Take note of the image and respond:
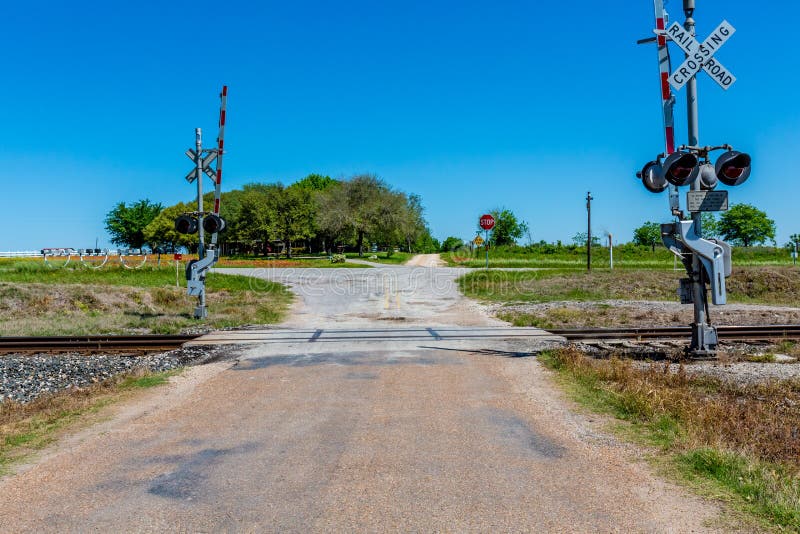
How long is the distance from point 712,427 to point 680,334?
338 inches

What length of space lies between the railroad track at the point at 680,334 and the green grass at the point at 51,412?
9174 millimetres

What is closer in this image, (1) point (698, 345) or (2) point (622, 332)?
(1) point (698, 345)

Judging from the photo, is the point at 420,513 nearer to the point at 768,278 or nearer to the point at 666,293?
the point at 666,293

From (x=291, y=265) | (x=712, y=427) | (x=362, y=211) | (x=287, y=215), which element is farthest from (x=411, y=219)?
(x=712, y=427)

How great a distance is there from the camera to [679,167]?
31.6 feet

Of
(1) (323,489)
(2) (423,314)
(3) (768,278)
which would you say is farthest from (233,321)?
(3) (768,278)

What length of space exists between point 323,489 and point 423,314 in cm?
1514

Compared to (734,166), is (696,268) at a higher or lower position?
lower

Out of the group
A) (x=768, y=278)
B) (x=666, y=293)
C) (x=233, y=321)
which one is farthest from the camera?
(x=768, y=278)

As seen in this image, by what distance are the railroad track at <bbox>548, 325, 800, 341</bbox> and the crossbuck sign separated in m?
6.15

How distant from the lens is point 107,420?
7.04 meters

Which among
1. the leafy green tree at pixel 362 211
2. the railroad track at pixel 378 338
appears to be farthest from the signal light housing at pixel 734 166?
the leafy green tree at pixel 362 211

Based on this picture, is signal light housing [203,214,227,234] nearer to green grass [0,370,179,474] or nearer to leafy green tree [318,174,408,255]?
green grass [0,370,179,474]

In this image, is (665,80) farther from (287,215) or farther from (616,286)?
(287,215)
